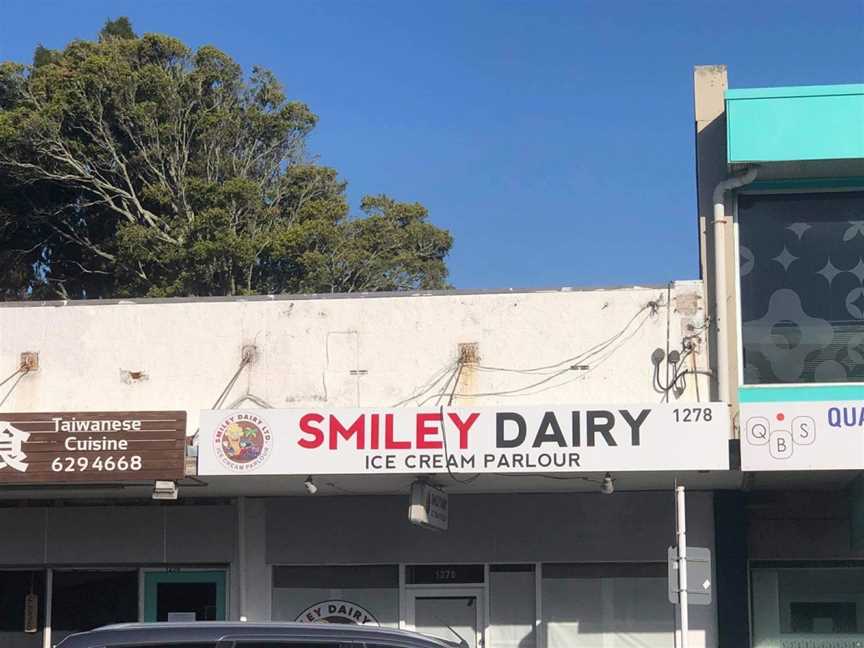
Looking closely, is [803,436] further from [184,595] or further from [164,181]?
[164,181]

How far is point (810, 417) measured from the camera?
12.7 meters

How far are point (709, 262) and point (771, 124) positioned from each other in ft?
5.53

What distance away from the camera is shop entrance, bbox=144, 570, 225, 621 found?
15625mm

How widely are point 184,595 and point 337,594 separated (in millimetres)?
1960

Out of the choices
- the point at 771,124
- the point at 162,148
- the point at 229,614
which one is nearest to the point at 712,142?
the point at 771,124

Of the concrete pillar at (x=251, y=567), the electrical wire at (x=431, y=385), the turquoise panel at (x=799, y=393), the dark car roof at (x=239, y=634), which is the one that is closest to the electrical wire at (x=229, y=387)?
the concrete pillar at (x=251, y=567)

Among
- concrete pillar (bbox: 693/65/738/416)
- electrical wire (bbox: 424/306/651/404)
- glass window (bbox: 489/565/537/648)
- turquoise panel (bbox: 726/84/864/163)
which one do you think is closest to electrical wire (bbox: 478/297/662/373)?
electrical wire (bbox: 424/306/651/404)

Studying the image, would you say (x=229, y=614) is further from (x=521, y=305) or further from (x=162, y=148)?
(x=162, y=148)

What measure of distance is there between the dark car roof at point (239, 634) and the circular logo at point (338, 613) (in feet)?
27.6

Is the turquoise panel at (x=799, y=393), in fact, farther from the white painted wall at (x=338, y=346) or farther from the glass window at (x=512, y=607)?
the glass window at (x=512, y=607)

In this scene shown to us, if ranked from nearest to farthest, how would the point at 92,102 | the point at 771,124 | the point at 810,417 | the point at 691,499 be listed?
the point at 810,417
the point at 771,124
the point at 691,499
the point at 92,102

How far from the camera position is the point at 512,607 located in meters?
15.2

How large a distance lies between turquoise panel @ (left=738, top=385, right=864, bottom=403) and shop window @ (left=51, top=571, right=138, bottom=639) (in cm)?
792

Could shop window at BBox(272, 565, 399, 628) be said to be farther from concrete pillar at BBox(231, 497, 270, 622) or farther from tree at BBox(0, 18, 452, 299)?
tree at BBox(0, 18, 452, 299)
